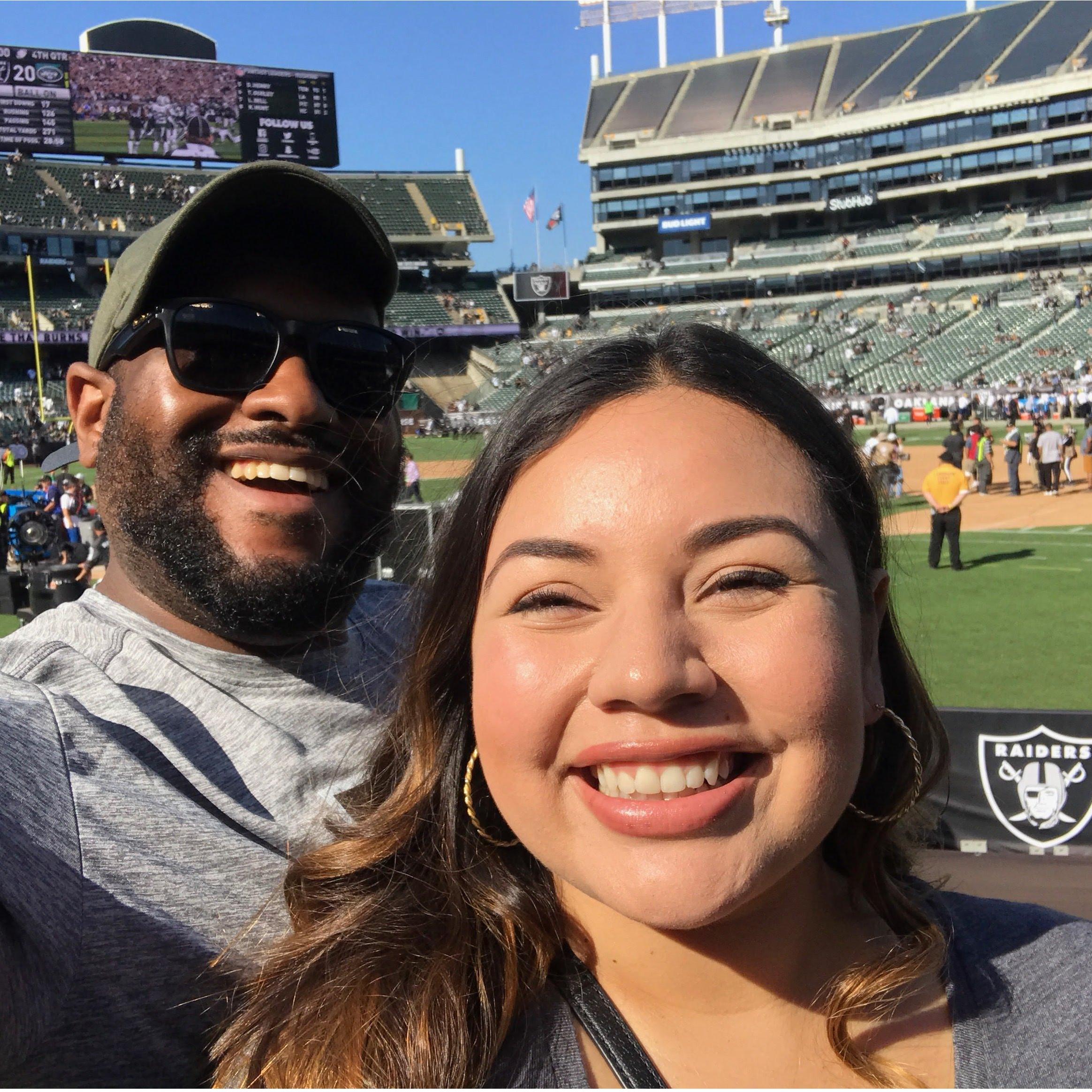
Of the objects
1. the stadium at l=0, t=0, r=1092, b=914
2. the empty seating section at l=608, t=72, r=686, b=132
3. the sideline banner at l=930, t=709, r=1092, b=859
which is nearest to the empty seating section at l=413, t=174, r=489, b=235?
the stadium at l=0, t=0, r=1092, b=914

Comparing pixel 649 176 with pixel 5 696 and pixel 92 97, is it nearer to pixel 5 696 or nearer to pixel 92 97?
pixel 92 97

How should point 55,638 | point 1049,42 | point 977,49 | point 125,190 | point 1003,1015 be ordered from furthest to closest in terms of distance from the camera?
point 977,49, point 125,190, point 1049,42, point 55,638, point 1003,1015

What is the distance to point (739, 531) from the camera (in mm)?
1404

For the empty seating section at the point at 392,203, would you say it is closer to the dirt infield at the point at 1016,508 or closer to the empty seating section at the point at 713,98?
the empty seating section at the point at 713,98

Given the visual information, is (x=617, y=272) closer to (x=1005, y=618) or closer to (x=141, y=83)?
(x=141, y=83)

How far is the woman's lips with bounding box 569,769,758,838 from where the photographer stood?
4.35 feet

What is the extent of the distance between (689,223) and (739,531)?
221ft

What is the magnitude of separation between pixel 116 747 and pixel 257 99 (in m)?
60.9

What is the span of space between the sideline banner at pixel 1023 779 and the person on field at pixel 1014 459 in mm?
15498

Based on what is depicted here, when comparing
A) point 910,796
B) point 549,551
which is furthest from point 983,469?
point 549,551

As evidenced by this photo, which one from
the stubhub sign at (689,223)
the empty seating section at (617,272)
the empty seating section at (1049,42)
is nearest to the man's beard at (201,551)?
the empty seating section at (617,272)

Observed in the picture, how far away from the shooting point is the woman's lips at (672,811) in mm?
1325

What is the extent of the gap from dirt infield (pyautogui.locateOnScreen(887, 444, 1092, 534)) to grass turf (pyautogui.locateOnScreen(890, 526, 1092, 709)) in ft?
2.31

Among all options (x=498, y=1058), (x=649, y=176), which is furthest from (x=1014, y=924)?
(x=649, y=176)
